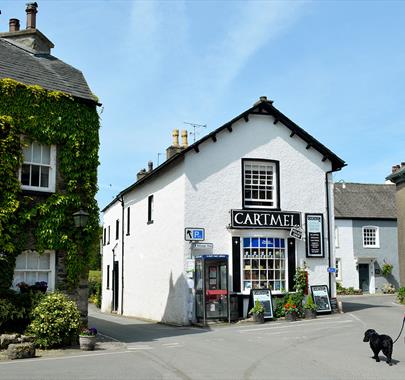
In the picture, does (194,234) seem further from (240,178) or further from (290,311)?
(290,311)

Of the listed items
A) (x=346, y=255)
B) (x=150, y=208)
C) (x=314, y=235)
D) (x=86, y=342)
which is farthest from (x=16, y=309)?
(x=346, y=255)

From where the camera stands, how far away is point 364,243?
137 ft

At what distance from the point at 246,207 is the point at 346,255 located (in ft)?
71.7

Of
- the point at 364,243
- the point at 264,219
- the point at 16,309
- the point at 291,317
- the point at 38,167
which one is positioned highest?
the point at 38,167

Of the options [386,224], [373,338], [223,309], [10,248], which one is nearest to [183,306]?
[223,309]

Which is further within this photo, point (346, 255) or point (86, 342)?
point (346, 255)

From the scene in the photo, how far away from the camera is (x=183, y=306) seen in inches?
819

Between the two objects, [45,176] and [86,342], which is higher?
[45,176]

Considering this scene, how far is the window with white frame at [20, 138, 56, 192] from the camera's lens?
52.1 feet

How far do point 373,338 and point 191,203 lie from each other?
35.5 ft

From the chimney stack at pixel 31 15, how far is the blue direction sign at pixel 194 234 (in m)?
9.66

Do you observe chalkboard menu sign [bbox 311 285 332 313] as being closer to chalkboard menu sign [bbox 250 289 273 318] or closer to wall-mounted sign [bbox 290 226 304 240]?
wall-mounted sign [bbox 290 226 304 240]

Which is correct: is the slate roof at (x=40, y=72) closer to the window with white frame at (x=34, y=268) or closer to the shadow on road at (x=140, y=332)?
the window with white frame at (x=34, y=268)

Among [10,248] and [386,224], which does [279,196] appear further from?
[386,224]
